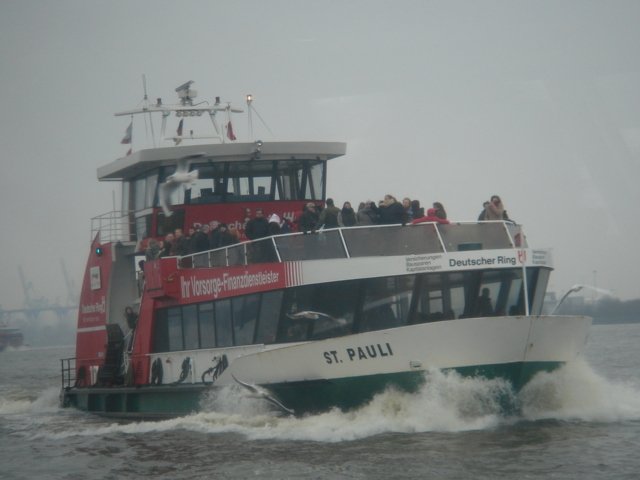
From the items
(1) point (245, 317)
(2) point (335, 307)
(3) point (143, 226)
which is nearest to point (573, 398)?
(2) point (335, 307)

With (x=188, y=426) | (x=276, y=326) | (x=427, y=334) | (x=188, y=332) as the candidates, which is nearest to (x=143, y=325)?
(x=188, y=332)

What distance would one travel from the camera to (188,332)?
1891 cm

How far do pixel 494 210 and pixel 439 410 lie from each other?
12.0 feet

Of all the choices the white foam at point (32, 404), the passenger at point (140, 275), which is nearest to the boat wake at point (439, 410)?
the passenger at point (140, 275)

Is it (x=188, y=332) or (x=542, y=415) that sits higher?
(x=188, y=332)

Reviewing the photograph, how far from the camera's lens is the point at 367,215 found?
1738 cm

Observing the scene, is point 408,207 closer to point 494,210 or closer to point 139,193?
point 494,210

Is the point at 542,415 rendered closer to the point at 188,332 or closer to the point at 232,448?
the point at 232,448

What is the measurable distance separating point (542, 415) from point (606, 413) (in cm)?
116

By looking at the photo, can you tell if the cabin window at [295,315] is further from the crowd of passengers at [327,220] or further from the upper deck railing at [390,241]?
the crowd of passengers at [327,220]

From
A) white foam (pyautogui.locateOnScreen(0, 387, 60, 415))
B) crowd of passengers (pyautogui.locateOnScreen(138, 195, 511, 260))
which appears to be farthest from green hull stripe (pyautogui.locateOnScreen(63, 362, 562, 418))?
white foam (pyautogui.locateOnScreen(0, 387, 60, 415))

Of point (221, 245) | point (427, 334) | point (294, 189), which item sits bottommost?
point (427, 334)

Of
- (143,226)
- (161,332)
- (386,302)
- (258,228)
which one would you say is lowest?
(161,332)

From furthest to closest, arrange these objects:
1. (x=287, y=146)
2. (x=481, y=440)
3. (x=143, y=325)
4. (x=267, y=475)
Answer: (x=287, y=146)
(x=143, y=325)
(x=481, y=440)
(x=267, y=475)
